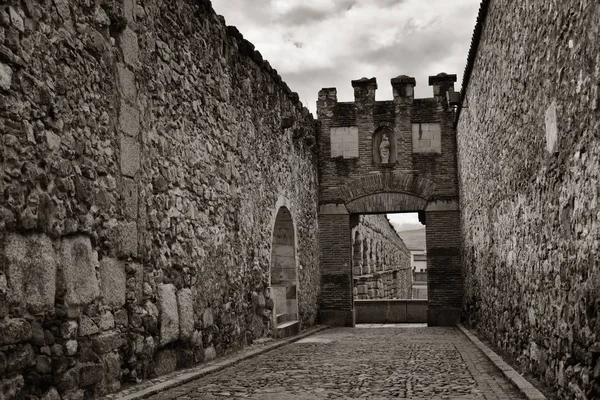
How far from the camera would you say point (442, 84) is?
46.5 ft

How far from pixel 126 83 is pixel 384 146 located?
955cm

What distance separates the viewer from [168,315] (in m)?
5.72

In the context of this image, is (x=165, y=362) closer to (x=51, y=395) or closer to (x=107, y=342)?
(x=107, y=342)

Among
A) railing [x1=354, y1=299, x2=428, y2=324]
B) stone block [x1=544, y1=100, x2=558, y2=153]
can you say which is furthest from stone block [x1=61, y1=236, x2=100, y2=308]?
railing [x1=354, y1=299, x2=428, y2=324]

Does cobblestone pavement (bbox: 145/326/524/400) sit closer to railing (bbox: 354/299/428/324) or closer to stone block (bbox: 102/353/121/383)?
stone block (bbox: 102/353/121/383)

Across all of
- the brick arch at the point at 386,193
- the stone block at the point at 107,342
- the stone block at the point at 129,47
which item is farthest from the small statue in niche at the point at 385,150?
the stone block at the point at 107,342

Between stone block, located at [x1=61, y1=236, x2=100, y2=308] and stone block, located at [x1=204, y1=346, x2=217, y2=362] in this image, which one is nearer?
stone block, located at [x1=61, y1=236, x2=100, y2=308]

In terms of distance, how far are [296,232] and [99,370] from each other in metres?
7.16

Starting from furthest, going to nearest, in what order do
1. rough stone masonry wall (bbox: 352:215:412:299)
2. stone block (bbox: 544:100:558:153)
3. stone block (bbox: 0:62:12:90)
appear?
rough stone masonry wall (bbox: 352:215:412:299), stone block (bbox: 544:100:558:153), stone block (bbox: 0:62:12:90)

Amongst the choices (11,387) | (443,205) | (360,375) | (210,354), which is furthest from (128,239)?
(443,205)

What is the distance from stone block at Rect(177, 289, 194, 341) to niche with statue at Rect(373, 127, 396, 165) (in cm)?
857

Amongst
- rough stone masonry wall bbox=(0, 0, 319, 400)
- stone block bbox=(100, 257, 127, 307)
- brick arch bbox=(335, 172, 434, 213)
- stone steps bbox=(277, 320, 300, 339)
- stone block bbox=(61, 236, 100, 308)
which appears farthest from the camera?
brick arch bbox=(335, 172, 434, 213)

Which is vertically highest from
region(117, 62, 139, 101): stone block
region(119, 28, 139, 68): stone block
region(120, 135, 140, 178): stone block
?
region(119, 28, 139, 68): stone block

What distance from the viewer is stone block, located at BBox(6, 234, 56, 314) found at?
12.0 ft
